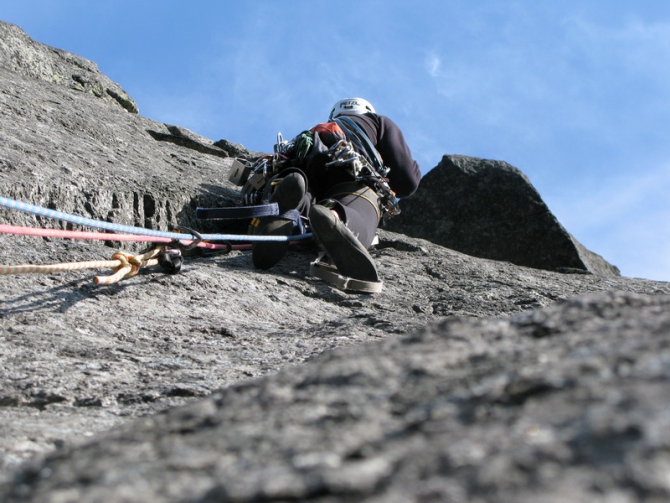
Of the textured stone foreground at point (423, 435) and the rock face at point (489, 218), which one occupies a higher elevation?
the rock face at point (489, 218)

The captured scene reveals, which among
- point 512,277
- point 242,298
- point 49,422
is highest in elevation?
point 512,277

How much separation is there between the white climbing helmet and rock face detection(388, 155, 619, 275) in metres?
1.44

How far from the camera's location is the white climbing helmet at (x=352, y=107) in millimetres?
4508

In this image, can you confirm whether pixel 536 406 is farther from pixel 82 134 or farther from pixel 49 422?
pixel 82 134

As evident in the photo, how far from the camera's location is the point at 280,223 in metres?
3.63

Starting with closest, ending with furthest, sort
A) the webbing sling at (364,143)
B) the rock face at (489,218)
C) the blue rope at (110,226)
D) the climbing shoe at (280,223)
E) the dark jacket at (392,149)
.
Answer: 1. the blue rope at (110,226)
2. the climbing shoe at (280,223)
3. the webbing sling at (364,143)
4. the dark jacket at (392,149)
5. the rock face at (489,218)

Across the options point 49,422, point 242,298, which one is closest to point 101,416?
point 49,422

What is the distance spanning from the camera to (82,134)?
4.35 m

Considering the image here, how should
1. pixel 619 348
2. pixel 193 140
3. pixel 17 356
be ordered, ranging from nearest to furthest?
pixel 619 348
pixel 17 356
pixel 193 140

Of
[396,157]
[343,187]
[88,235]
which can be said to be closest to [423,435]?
[88,235]

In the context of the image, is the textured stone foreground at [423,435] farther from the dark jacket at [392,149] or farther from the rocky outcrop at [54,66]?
the rocky outcrop at [54,66]

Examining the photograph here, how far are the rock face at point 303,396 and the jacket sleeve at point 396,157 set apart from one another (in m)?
1.48

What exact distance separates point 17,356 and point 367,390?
1483 mm

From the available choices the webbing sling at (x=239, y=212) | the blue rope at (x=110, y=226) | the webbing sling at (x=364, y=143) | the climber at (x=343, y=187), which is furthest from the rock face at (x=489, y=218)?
the webbing sling at (x=239, y=212)
